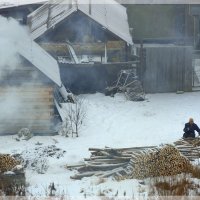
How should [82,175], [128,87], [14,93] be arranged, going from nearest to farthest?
[82,175]
[14,93]
[128,87]

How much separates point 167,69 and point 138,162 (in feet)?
33.4

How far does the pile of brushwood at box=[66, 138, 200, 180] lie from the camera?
38.5ft

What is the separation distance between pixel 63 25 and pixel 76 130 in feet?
24.2

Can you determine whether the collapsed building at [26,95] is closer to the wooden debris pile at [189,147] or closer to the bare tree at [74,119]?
the bare tree at [74,119]

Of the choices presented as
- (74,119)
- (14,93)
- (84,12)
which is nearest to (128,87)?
(84,12)

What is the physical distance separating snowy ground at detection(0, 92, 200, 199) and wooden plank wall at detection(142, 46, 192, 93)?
1.83ft

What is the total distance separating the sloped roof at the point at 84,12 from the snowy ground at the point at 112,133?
11.7 ft

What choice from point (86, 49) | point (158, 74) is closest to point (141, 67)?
point (158, 74)

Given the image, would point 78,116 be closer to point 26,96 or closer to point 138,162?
point 26,96

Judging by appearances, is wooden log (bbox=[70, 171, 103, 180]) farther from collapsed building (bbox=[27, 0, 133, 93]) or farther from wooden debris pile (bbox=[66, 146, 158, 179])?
collapsed building (bbox=[27, 0, 133, 93])

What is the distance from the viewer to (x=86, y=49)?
22.0 m

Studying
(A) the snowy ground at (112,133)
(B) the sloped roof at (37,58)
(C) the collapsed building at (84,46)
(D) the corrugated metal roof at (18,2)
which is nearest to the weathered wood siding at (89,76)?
(C) the collapsed building at (84,46)

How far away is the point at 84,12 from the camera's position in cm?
2133

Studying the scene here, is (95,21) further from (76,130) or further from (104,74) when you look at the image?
(76,130)
